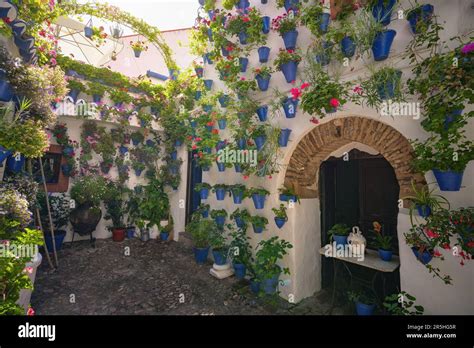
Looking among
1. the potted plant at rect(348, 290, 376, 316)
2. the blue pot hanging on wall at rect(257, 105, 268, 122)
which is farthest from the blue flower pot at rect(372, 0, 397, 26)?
the potted plant at rect(348, 290, 376, 316)

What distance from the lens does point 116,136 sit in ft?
25.3

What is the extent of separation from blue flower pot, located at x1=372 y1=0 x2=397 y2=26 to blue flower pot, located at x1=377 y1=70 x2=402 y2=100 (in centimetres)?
73

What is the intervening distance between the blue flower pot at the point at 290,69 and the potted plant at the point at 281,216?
238 cm

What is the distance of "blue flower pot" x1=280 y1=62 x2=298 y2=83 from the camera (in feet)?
13.4

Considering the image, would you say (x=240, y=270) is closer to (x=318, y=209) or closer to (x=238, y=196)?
(x=238, y=196)

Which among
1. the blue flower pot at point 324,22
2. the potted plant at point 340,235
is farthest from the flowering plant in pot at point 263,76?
the potted plant at point 340,235

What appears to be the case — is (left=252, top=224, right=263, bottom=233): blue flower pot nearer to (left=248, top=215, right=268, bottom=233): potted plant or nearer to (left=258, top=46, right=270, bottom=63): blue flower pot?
(left=248, top=215, right=268, bottom=233): potted plant

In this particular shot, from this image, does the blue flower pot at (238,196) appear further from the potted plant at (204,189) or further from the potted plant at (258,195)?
the potted plant at (204,189)

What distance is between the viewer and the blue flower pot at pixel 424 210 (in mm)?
2592

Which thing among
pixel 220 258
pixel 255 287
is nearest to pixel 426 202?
pixel 255 287

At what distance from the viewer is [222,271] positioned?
17.0 feet

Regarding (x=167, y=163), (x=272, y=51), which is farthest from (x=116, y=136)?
(x=272, y=51)

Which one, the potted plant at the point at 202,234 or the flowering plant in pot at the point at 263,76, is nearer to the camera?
the flowering plant in pot at the point at 263,76
